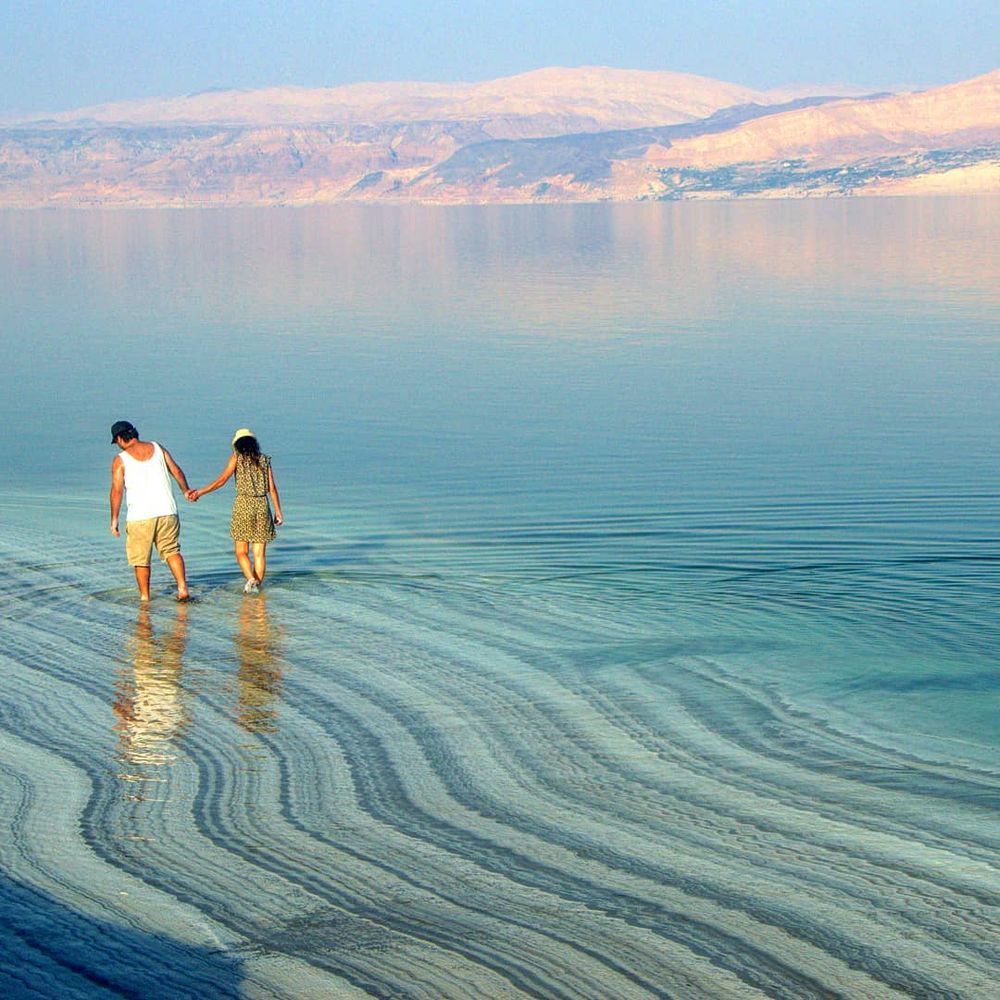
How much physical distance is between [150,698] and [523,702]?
2751 millimetres

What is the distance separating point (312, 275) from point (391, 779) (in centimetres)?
6011

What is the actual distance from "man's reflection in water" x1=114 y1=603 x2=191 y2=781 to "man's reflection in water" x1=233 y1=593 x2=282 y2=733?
0.44m

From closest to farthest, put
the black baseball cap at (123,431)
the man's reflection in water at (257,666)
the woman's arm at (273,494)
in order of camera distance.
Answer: the man's reflection in water at (257,666) < the black baseball cap at (123,431) < the woman's arm at (273,494)

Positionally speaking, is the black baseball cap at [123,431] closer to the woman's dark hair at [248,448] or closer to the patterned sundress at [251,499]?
the woman's dark hair at [248,448]

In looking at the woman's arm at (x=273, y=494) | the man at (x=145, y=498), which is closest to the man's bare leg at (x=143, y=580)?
the man at (x=145, y=498)

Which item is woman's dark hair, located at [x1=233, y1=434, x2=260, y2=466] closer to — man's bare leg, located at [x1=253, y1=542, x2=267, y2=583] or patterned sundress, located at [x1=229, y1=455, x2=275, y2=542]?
patterned sundress, located at [x1=229, y1=455, x2=275, y2=542]

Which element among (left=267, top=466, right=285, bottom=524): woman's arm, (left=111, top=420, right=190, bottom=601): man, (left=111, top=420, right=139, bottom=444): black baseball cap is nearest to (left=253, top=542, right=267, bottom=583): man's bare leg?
(left=267, top=466, right=285, bottom=524): woman's arm

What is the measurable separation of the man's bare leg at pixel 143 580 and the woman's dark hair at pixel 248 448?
1364mm

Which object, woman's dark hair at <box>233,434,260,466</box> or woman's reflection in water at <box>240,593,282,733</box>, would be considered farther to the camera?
woman's dark hair at <box>233,434,260,466</box>

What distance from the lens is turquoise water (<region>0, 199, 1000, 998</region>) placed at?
715 cm

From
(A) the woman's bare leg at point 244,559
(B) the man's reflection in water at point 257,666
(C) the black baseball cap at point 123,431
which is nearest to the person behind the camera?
(B) the man's reflection in water at point 257,666

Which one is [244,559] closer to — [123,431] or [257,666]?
[123,431]

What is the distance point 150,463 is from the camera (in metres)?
13.4

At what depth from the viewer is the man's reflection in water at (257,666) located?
10.6 meters
